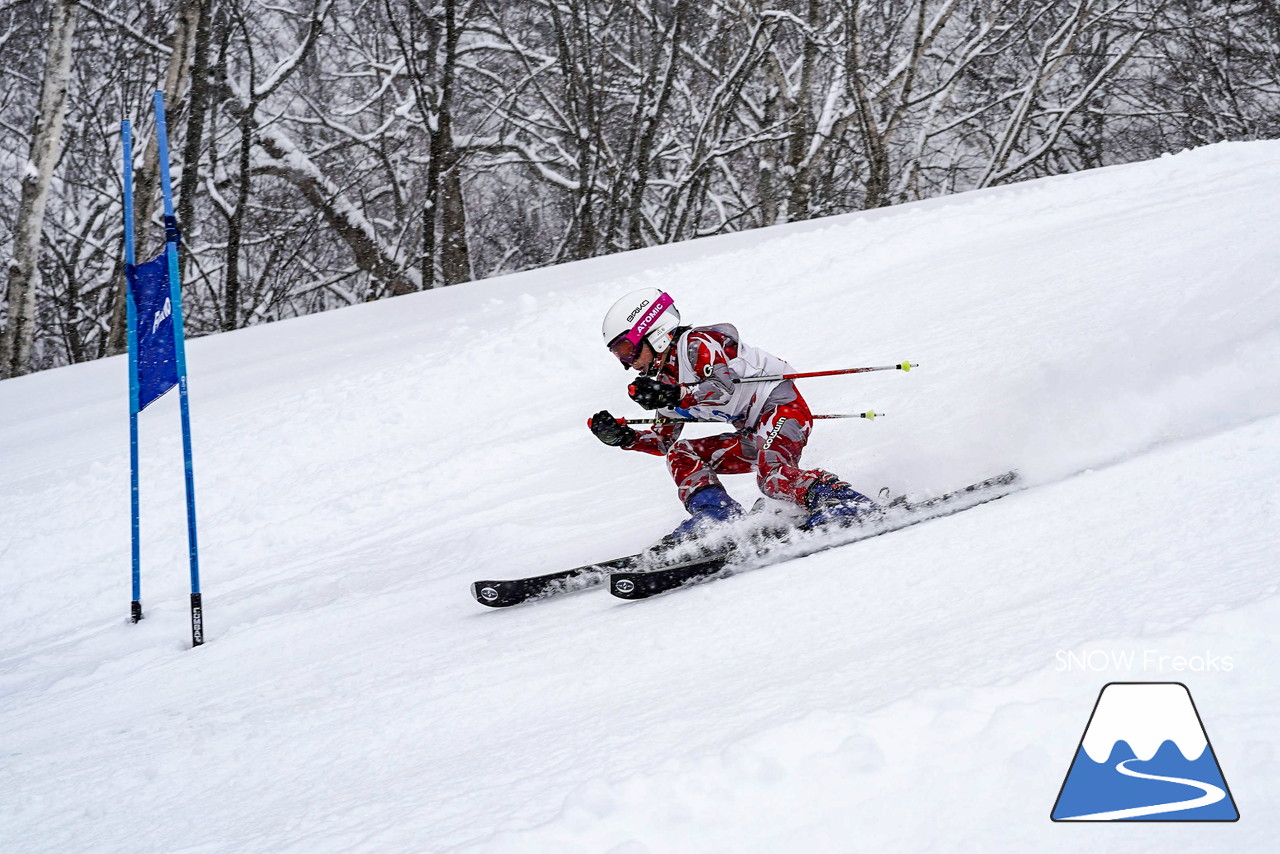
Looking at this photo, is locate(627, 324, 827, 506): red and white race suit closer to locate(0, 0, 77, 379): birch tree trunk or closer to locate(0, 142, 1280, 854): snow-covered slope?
locate(0, 142, 1280, 854): snow-covered slope

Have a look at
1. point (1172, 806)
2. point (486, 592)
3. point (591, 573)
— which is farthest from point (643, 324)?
point (1172, 806)

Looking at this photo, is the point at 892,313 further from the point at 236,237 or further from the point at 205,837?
the point at 236,237

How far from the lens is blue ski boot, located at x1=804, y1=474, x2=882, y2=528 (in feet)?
14.8

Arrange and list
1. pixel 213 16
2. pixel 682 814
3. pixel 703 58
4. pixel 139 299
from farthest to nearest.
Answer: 1. pixel 703 58
2. pixel 213 16
3. pixel 139 299
4. pixel 682 814

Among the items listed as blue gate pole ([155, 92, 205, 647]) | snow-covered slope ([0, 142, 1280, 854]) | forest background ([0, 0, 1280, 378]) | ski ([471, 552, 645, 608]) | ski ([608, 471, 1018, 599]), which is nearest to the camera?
snow-covered slope ([0, 142, 1280, 854])

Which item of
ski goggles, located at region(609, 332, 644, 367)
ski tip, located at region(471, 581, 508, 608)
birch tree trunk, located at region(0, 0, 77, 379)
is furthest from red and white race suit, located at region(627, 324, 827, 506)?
birch tree trunk, located at region(0, 0, 77, 379)

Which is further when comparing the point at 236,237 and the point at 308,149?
the point at 308,149

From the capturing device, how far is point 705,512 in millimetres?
4824

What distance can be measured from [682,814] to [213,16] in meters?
16.7

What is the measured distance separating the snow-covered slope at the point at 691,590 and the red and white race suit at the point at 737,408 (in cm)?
61

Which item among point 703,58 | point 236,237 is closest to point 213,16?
point 236,237

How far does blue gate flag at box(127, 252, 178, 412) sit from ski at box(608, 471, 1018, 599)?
9.70 feet

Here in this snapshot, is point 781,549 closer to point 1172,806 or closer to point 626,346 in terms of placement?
point 626,346

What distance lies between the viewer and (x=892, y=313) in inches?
328
